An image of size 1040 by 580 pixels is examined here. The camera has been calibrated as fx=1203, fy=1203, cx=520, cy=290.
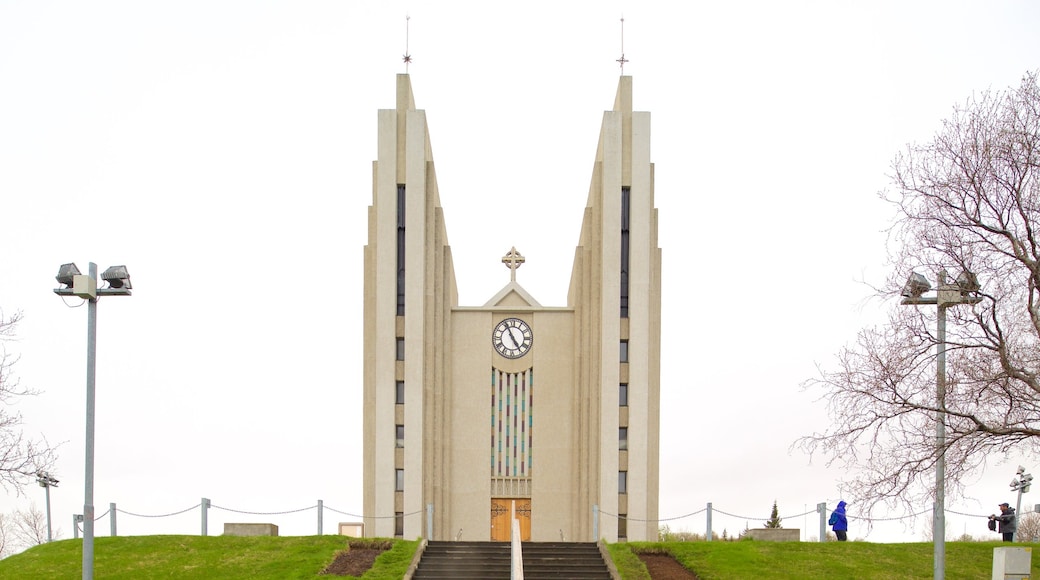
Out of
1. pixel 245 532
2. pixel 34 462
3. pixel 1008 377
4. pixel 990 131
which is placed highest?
pixel 990 131

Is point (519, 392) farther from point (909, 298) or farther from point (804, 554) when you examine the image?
point (909, 298)

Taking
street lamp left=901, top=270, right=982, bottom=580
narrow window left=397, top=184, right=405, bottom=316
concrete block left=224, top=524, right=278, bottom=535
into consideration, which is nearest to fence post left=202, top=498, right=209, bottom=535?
concrete block left=224, top=524, right=278, bottom=535

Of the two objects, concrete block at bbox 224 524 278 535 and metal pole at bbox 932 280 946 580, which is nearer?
metal pole at bbox 932 280 946 580

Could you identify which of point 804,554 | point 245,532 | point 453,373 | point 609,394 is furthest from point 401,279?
point 804,554

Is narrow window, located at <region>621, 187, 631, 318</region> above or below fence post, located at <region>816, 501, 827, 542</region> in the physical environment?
above

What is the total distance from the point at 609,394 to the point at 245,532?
11.5m

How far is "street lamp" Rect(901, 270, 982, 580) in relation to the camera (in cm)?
1930

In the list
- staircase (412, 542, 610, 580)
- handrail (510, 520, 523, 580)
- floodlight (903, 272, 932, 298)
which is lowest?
staircase (412, 542, 610, 580)

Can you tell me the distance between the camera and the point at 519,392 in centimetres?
3944

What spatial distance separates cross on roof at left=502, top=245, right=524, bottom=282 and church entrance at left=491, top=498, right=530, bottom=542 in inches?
308

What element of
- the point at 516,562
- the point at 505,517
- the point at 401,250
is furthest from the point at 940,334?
the point at 505,517

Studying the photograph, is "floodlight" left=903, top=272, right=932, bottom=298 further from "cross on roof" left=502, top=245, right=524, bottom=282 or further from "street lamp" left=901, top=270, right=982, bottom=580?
"cross on roof" left=502, top=245, right=524, bottom=282

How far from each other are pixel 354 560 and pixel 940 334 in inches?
563

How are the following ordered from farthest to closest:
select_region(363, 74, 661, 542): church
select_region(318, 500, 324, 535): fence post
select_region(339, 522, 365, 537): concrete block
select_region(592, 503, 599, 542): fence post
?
select_region(363, 74, 661, 542): church → select_region(592, 503, 599, 542): fence post → select_region(339, 522, 365, 537): concrete block → select_region(318, 500, 324, 535): fence post
